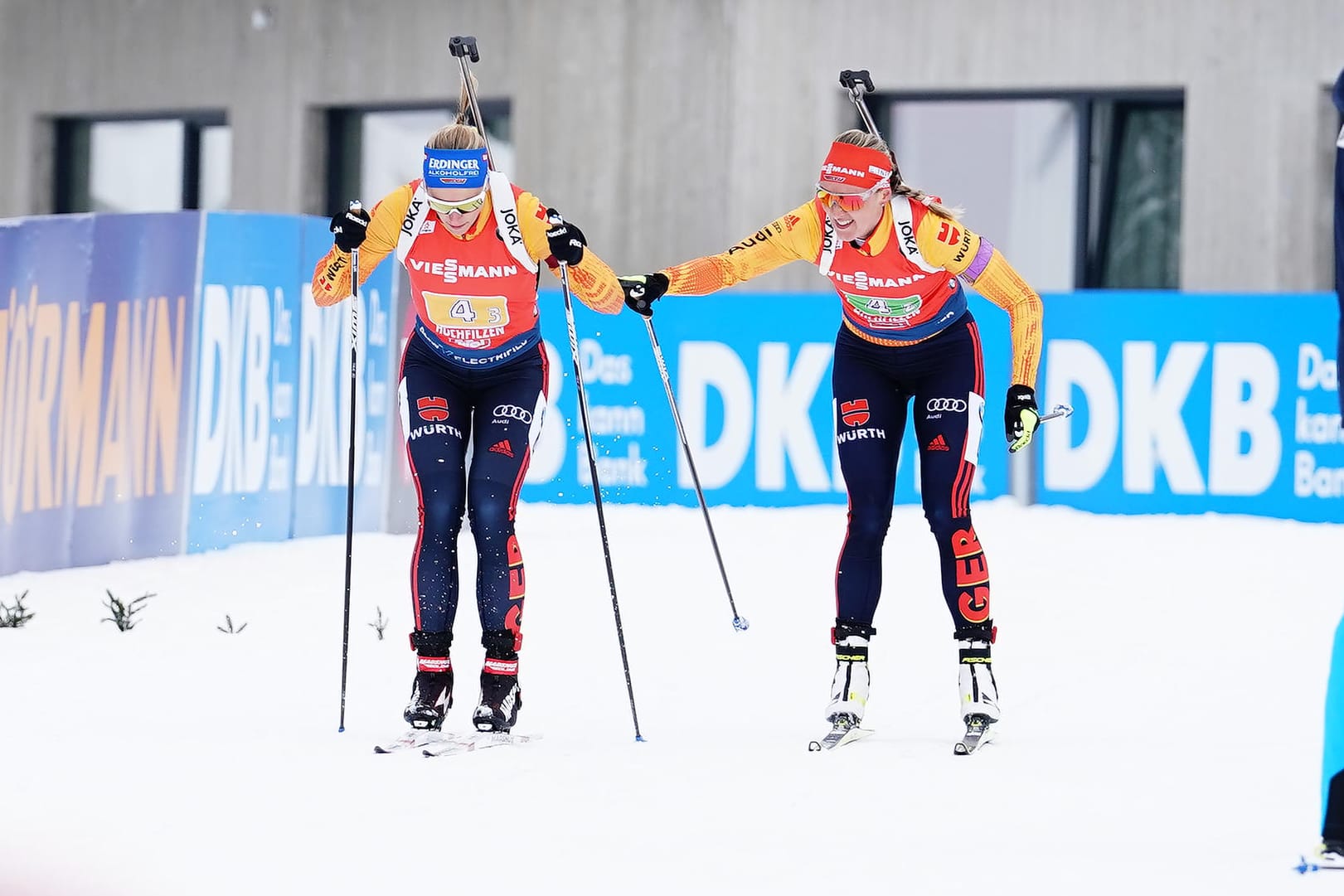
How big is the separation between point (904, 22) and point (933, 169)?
1.37m

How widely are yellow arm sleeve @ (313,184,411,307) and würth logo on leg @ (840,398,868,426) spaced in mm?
1519

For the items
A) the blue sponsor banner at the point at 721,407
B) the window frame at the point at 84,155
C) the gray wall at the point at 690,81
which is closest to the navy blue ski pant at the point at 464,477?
the blue sponsor banner at the point at 721,407

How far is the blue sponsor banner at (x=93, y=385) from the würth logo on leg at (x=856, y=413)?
4648 millimetres

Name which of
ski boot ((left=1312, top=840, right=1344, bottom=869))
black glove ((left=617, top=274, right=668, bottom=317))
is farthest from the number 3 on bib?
ski boot ((left=1312, top=840, right=1344, bottom=869))

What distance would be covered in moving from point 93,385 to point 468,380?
4.09 meters

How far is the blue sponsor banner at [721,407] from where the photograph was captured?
1241cm

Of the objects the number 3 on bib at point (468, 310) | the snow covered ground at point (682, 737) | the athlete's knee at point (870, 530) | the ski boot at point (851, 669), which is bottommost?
the snow covered ground at point (682, 737)

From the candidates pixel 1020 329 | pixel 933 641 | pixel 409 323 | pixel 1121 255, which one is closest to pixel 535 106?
pixel 1121 255

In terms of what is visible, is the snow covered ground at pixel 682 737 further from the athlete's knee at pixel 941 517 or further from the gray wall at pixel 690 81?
the gray wall at pixel 690 81

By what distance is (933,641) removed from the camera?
27.1 ft

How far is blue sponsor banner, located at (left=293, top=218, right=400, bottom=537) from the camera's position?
35.9 ft

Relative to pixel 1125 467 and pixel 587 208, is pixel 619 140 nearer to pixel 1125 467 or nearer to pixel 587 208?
pixel 587 208

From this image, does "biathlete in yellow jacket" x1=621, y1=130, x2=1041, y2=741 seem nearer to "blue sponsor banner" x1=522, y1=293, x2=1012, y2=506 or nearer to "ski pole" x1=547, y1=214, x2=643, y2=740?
"ski pole" x1=547, y1=214, x2=643, y2=740

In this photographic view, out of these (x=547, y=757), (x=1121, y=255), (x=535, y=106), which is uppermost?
(x=535, y=106)
